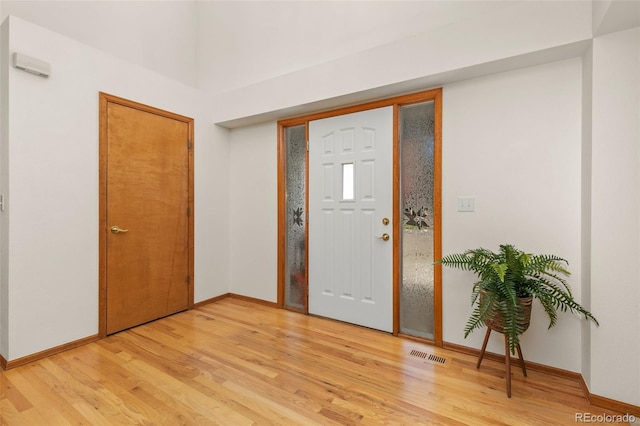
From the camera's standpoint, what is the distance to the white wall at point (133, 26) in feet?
8.14

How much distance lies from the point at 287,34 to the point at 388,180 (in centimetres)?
189

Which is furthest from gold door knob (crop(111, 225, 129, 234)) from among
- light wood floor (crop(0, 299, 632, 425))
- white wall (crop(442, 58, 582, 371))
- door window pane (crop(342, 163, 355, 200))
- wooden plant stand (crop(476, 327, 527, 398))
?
wooden plant stand (crop(476, 327, 527, 398))

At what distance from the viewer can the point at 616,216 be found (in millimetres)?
1715

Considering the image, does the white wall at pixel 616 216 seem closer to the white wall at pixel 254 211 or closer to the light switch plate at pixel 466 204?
the light switch plate at pixel 466 204

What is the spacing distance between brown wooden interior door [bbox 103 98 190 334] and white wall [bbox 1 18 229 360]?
0.45 ft

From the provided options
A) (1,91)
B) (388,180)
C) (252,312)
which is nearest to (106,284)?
(252,312)

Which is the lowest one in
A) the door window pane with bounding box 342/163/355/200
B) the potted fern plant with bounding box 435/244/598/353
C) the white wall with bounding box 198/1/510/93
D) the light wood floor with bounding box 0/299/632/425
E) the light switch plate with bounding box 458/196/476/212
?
the light wood floor with bounding box 0/299/632/425

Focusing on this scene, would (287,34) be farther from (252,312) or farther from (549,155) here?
(252,312)

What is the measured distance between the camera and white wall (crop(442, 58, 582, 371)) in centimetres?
203

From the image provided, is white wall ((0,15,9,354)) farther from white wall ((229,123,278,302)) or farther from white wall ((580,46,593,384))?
white wall ((580,46,593,384))

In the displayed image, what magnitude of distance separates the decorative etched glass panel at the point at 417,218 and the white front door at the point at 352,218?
121mm

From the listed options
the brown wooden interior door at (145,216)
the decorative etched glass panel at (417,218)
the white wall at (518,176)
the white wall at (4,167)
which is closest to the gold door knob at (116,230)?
the brown wooden interior door at (145,216)

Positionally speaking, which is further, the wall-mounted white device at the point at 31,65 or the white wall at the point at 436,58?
the wall-mounted white device at the point at 31,65

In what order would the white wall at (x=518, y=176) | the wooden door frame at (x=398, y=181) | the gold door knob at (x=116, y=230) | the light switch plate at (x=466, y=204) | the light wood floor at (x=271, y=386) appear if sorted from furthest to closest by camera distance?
the gold door knob at (x=116, y=230), the wooden door frame at (x=398, y=181), the light switch plate at (x=466, y=204), the white wall at (x=518, y=176), the light wood floor at (x=271, y=386)
